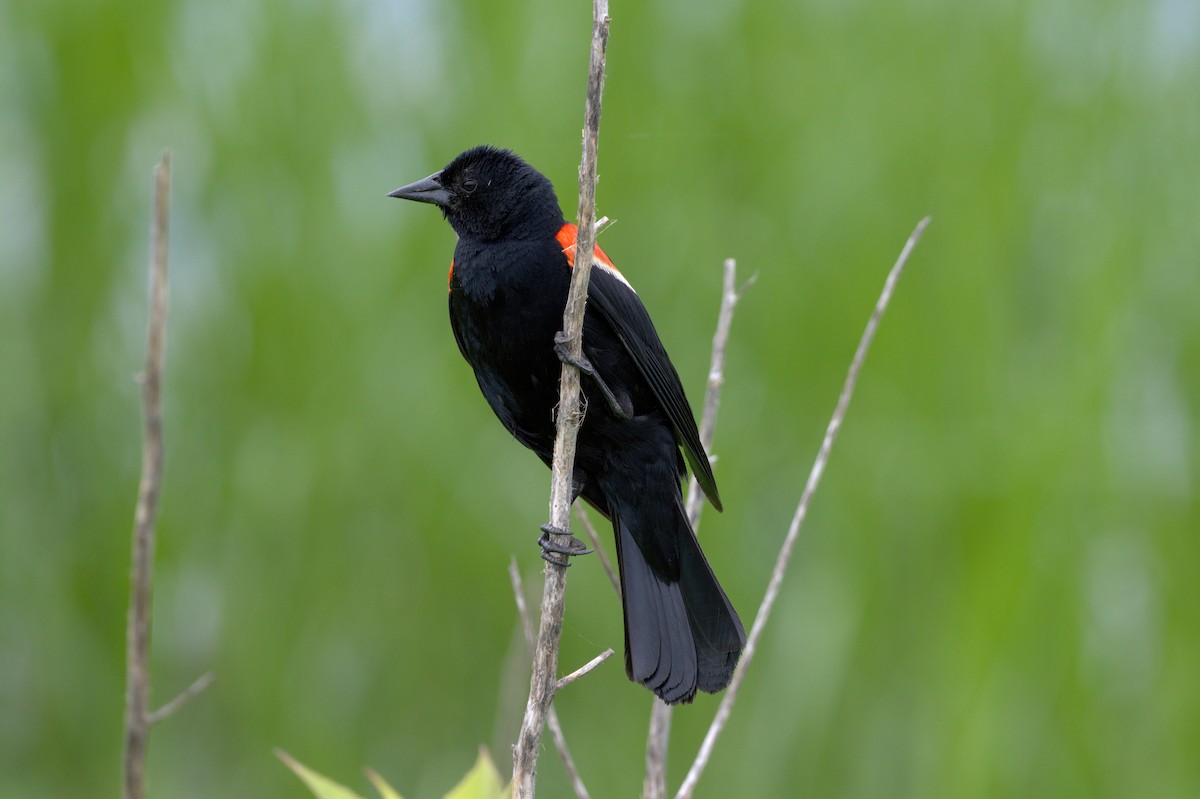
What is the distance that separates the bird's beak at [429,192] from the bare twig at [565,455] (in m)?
0.52

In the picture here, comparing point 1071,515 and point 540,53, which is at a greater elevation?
point 540,53

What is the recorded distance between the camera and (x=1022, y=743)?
102 inches

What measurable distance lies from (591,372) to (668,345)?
127cm

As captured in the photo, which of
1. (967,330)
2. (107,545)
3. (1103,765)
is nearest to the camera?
(1103,765)

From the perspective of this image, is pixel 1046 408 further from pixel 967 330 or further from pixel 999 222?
pixel 999 222

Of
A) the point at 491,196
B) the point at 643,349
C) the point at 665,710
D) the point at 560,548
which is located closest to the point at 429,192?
the point at 491,196

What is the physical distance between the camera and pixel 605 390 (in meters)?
1.71

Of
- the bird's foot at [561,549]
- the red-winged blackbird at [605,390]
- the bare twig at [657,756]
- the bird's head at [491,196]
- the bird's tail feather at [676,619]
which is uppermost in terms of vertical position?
the bird's head at [491,196]

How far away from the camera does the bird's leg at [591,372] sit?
4.96 feet

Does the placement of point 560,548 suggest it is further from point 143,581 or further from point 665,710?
point 143,581

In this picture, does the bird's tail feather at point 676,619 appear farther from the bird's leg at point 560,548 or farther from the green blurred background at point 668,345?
the green blurred background at point 668,345

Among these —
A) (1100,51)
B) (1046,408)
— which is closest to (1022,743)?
(1046,408)

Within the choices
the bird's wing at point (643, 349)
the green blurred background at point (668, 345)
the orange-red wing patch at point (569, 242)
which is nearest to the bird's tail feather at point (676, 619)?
the bird's wing at point (643, 349)

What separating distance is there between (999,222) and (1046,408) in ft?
1.57
